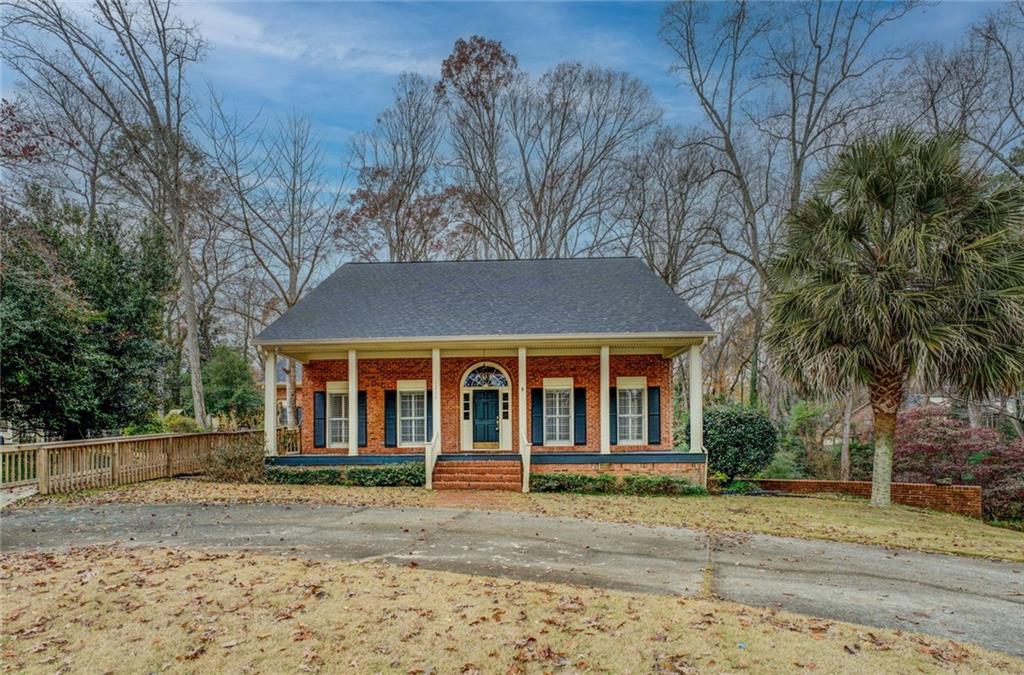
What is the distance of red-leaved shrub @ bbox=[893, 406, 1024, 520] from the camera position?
1466 centimetres

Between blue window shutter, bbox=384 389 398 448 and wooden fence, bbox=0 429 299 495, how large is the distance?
111 inches

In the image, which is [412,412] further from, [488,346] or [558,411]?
[558,411]

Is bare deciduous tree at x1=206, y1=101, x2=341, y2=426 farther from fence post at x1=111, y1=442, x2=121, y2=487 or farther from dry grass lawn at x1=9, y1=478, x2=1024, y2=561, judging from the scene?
dry grass lawn at x1=9, y1=478, x2=1024, y2=561

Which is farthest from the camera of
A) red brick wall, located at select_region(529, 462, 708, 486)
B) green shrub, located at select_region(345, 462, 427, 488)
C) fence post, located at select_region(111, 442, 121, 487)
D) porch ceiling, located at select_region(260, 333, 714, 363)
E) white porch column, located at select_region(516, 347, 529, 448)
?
white porch column, located at select_region(516, 347, 529, 448)

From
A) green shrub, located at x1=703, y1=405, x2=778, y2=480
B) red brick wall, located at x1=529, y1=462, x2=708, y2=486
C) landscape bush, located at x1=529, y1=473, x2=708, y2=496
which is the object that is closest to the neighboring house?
red brick wall, located at x1=529, y1=462, x2=708, y2=486

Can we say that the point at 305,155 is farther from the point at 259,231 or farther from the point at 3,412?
the point at 3,412

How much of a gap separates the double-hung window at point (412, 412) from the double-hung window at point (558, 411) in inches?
139

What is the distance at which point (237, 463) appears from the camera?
47.9 ft

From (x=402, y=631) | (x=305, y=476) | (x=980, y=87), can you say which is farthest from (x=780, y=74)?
(x=402, y=631)

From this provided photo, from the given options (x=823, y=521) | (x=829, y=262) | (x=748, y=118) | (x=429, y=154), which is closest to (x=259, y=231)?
(x=429, y=154)

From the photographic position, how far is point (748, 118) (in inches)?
868

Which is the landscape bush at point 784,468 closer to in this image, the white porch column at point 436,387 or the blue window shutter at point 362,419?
the white porch column at point 436,387

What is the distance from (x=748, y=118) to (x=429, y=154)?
1413 centimetres

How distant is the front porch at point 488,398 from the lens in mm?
16750
